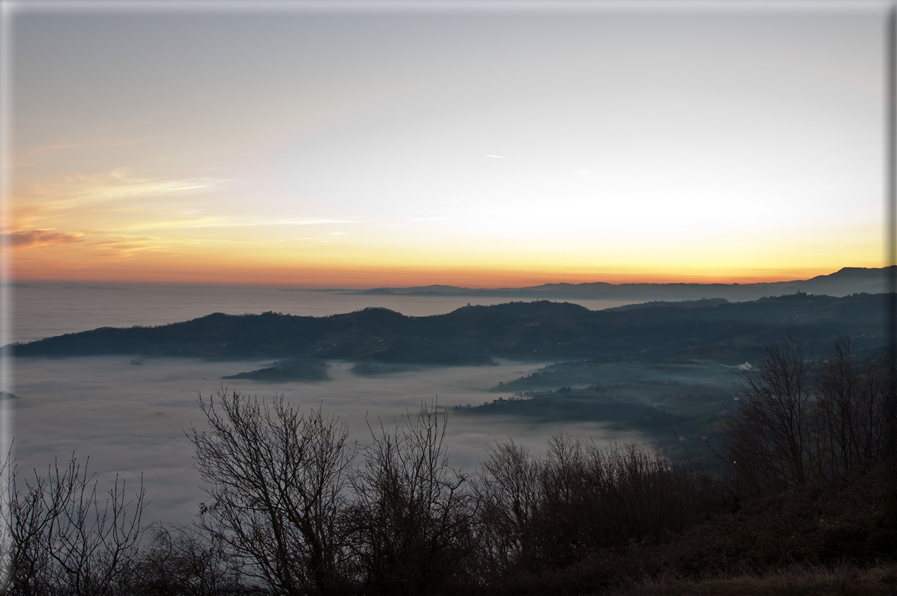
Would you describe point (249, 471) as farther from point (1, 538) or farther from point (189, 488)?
point (189, 488)

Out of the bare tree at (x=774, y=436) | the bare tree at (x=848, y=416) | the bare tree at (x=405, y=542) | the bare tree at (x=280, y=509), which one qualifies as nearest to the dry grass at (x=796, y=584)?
the bare tree at (x=405, y=542)

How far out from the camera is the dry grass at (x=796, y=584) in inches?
404

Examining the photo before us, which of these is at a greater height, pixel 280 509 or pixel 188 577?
pixel 280 509

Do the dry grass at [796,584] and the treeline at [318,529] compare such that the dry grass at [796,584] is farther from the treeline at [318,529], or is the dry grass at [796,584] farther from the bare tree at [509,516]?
the bare tree at [509,516]

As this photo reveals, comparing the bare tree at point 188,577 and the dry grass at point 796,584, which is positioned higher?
the dry grass at point 796,584

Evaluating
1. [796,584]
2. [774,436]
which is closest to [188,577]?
[796,584]

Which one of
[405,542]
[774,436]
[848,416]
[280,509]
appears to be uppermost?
[280,509]

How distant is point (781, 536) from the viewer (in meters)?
15.6

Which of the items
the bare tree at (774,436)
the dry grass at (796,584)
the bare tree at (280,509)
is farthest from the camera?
the bare tree at (774,436)

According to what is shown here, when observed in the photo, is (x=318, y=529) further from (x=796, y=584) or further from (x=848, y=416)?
(x=848, y=416)

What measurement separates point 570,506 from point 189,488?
107530 mm

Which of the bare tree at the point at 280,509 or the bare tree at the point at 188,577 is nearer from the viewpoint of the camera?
the bare tree at the point at 188,577

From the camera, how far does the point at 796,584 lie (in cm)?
1099

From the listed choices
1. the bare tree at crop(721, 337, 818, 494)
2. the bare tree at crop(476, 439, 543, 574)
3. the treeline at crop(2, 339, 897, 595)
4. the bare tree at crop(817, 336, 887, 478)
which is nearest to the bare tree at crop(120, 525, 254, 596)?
the treeline at crop(2, 339, 897, 595)
